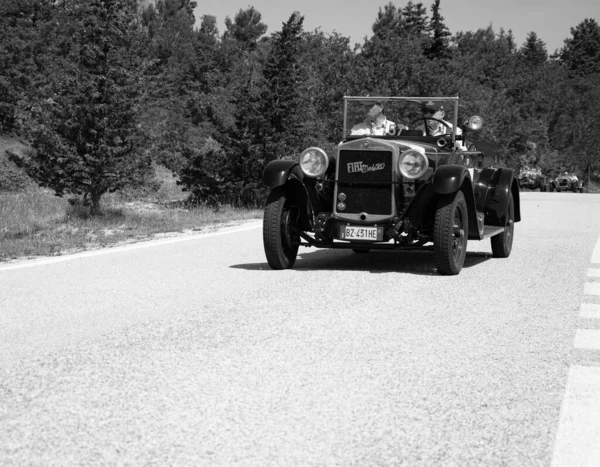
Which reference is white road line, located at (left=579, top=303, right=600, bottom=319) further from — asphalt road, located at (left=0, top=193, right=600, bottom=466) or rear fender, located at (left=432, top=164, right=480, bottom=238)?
rear fender, located at (left=432, top=164, right=480, bottom=238)

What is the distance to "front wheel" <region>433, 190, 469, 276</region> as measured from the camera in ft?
30.2

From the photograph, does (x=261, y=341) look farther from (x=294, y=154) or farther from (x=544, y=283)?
(x=294, y=154)

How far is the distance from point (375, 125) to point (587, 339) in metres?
5.57

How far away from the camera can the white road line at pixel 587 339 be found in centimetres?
598

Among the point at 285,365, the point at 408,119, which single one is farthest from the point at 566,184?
the point at 285,365

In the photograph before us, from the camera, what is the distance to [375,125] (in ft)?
37.0

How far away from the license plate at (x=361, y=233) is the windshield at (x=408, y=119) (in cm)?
206

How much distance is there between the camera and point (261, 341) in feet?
19.4

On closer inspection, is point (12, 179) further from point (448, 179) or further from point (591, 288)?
point (591, 288)

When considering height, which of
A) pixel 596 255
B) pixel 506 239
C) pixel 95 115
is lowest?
pixel 596 255

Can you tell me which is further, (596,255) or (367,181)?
(596,255)

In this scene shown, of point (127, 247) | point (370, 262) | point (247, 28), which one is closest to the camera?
point (370, 262)

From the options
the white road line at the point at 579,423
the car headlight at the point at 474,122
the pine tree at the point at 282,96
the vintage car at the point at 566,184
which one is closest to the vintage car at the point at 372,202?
the car headlight at the point at 474,122

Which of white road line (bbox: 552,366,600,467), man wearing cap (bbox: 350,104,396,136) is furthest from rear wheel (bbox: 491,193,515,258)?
white road line (bbox: 552,366,600,467)
